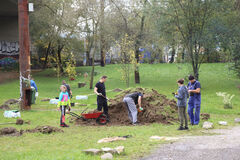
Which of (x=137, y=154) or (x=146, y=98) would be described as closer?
(x=137, y=154)

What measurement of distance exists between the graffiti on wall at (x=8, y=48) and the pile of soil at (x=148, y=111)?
109ft

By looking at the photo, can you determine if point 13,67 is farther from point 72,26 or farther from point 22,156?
point 22,156

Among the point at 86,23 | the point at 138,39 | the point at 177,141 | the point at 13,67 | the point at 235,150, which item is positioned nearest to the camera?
the point at 235,150

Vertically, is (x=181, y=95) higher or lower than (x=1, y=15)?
lower

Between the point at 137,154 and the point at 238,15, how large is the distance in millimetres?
20908

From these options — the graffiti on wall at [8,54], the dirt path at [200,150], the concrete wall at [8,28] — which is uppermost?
the concrete wall at [8,28]

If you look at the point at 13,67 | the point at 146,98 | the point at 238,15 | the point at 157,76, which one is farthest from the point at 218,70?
the point at 13,67

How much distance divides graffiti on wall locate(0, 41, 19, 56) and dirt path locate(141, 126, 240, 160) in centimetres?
3864

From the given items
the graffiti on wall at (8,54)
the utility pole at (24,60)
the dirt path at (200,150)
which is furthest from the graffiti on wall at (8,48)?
the dirt path at (200,150)

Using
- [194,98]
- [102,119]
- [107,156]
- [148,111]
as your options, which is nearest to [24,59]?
[102,119]

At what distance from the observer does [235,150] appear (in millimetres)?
6480

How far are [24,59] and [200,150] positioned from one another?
12559 mm

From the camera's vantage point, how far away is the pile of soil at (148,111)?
39.1ft

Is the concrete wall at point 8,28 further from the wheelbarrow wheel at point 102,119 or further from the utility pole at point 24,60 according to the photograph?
the wheelbarrow wheel at point 102,119
